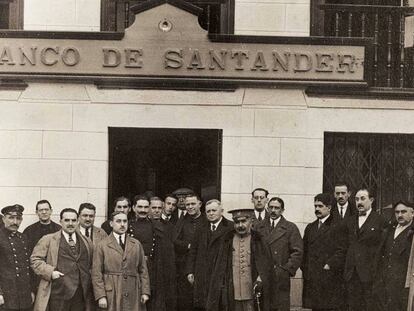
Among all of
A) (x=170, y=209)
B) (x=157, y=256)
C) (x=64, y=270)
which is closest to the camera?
(x=64, y=270)

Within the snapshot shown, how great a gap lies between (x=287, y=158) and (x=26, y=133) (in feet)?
12.1

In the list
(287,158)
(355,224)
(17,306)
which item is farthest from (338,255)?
(17,306)

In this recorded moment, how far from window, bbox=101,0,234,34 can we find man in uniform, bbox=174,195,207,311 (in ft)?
9.76

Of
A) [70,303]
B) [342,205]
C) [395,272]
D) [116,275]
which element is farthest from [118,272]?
[395,272]

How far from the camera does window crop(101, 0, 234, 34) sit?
1091cm

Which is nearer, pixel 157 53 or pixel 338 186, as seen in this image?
pixel 338 186

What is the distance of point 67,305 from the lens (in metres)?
8.19

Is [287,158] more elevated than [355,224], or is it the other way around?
[287,158]

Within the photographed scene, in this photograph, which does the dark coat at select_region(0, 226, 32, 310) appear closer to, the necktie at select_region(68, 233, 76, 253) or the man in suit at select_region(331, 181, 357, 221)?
the necktie at select_region(68, 233, 76, 253)

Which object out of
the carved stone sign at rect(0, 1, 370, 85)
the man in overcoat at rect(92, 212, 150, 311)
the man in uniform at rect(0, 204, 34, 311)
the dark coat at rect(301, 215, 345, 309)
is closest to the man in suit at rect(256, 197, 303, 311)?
the dark coat at rect(301, 215, 345, 309)

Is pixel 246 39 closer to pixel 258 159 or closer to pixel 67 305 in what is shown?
pixel 258 159

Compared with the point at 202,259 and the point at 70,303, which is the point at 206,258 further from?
the point at 70,303

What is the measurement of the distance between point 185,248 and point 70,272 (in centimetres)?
160

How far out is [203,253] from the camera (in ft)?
28.8
